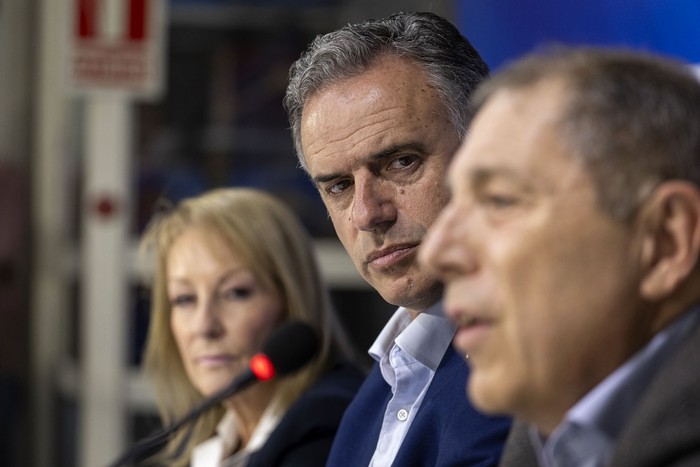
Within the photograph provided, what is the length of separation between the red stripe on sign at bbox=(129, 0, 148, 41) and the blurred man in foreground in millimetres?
3891

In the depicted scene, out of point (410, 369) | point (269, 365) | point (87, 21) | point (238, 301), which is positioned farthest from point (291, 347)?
point (87, 21)

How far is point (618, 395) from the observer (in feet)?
Result: 3.60

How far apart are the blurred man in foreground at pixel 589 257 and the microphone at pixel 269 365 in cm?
126

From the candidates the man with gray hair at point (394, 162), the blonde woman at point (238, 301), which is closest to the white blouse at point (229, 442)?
the blonde woman at point (238, 301)

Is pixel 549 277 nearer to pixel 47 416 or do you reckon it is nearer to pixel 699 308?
pixel 699 308

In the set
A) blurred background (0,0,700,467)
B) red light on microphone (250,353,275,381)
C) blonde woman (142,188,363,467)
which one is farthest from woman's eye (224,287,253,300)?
blurred background (0,0,700,467)

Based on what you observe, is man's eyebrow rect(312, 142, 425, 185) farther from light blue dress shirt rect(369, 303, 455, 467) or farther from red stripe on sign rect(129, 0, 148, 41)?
red stripe on sign rect(129, 0, 148, 41)

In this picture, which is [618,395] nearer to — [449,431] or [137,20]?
[449,431]

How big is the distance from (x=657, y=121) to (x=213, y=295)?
5.96 ft

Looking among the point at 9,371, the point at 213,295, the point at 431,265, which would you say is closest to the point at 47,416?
the point at 9,371

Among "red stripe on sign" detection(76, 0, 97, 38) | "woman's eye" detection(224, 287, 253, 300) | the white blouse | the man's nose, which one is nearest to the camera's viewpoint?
the man's nose

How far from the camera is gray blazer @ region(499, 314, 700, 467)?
1.01m

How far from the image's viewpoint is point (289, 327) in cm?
245

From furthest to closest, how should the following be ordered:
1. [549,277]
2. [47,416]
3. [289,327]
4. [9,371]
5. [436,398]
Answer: [47,416] → [9,371] → [289,327] → [436,398] → [549,277]
